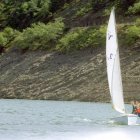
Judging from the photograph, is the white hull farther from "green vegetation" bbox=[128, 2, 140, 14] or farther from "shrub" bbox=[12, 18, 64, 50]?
"shrub" bbox=[12, 18, 64, 50]

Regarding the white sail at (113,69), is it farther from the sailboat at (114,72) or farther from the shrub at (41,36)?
the shrub at (41,36)

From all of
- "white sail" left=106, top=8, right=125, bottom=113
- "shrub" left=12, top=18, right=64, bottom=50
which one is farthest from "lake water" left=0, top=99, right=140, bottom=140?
"shrub" left=12, top=18, right=64, bottom=50

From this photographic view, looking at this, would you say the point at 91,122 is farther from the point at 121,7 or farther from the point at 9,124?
the point at 121,7

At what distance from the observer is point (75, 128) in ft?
148

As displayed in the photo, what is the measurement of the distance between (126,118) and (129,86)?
40820 mm

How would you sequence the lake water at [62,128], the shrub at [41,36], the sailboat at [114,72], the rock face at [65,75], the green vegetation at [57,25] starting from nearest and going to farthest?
1. the lake water at [62,128]
2. the sailboat at [114,72]
3. the rock face at [65,75]
4. the green vegetation at [57,25]
5. the shrub at [41,36]

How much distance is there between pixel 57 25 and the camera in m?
114

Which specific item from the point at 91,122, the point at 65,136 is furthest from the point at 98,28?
the point at 65,136

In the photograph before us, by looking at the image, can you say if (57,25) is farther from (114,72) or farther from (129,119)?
(129,119)

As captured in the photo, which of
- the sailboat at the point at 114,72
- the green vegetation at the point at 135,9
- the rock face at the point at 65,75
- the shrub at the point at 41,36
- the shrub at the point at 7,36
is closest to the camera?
the sailboat at the point at 114,72

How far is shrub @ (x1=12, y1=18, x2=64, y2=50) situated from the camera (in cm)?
11231

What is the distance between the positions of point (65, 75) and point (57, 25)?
18239 millimetres

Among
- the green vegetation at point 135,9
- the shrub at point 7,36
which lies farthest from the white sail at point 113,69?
the shrub at point 7,36

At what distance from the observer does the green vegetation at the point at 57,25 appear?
10406cm
